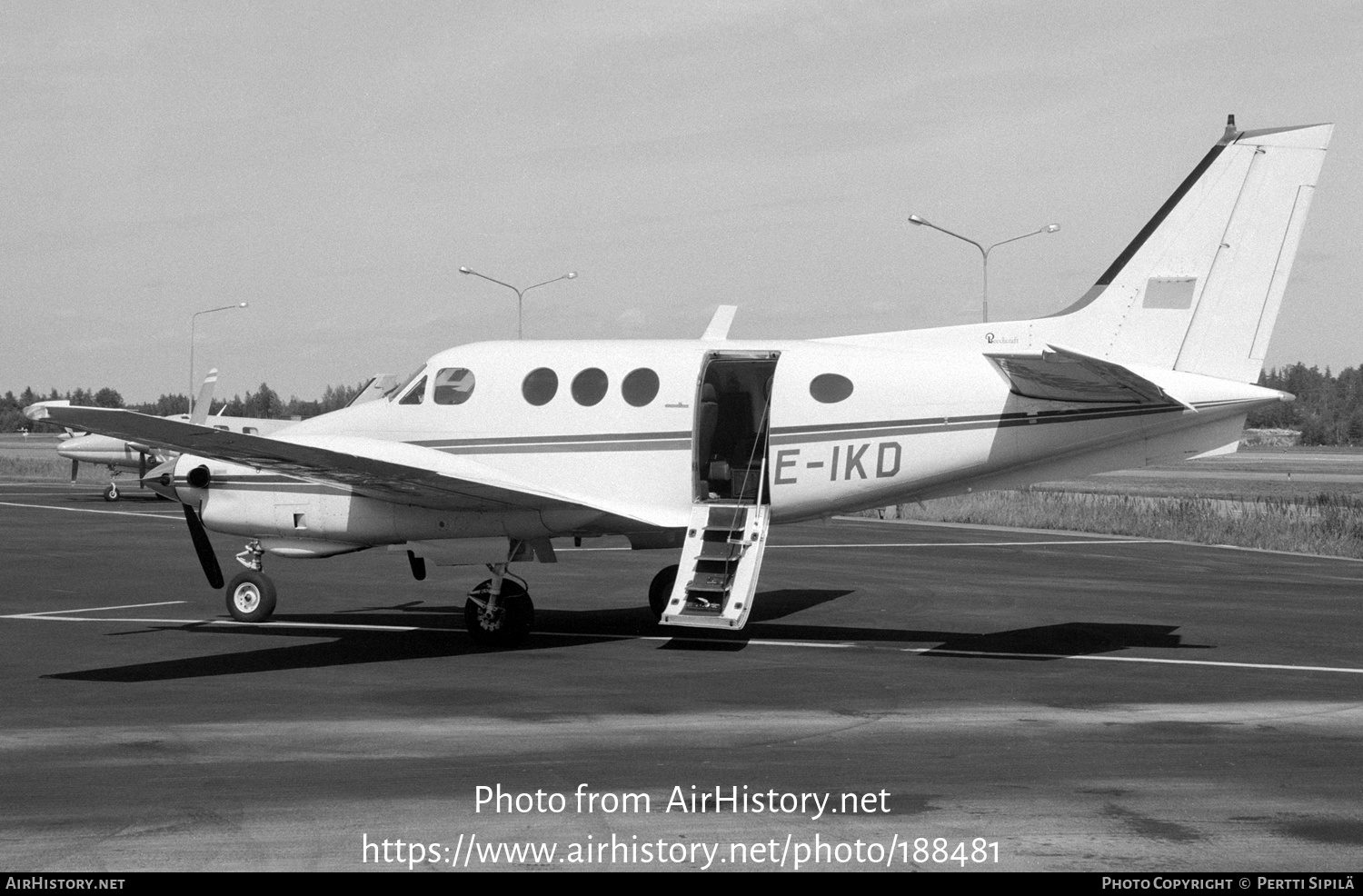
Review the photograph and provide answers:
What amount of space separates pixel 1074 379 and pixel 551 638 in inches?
267

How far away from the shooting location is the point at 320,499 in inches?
584

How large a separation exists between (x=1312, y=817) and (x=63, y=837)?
7.20 meters

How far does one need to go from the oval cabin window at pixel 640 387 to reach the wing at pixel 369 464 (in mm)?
1221

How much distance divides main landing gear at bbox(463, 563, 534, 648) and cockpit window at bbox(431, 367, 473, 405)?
→ 210cm

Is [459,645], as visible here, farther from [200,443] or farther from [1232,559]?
[1232,559]

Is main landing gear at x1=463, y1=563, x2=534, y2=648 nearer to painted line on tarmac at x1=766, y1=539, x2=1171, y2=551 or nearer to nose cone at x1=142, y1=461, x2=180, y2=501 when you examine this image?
nose cone at x1=142, y1=461, x2=180, y2=501

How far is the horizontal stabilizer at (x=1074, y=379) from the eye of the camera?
13.1 meters

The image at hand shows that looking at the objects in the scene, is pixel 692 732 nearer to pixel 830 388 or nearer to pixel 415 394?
pixel 830 388

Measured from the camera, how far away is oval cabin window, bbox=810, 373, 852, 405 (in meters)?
14.7

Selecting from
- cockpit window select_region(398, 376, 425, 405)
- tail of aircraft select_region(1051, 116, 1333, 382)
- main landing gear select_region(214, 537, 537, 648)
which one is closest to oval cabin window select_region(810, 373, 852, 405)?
tail of aircraft select_region(1051, 116, 1333, 382)

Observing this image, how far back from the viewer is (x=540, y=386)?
15.2 meters

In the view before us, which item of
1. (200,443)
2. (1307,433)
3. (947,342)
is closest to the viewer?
(200,443)

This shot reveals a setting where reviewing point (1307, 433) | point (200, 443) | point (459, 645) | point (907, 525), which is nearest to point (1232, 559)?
point (907, 525)

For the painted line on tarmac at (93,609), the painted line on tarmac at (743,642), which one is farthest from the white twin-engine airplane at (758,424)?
the painted line on tarmac at (93,609)
